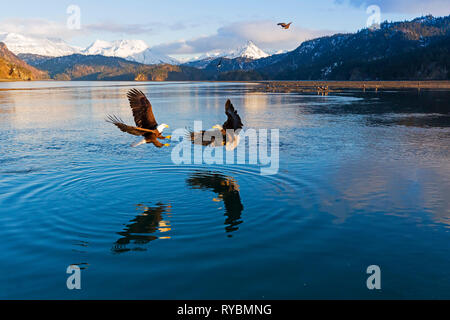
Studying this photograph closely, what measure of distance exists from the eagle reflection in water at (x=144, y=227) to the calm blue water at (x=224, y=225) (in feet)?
0.23

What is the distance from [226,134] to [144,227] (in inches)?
208

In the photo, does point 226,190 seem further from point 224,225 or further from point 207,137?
point 224,225

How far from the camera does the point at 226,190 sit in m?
18.4

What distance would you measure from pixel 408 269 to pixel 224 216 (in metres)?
6.96

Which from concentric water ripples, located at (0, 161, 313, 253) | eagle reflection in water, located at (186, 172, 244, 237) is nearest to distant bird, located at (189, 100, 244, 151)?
eagle reflection in water, located at (186, 172, 244, 237)

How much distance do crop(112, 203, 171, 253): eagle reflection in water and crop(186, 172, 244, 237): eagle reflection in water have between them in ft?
8.13

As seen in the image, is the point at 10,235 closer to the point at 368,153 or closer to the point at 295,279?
the point at 295,279

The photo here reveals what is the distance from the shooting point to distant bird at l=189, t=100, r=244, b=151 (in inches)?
619

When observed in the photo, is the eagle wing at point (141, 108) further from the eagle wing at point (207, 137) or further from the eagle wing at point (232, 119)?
the eagle wing at point (232, 119)

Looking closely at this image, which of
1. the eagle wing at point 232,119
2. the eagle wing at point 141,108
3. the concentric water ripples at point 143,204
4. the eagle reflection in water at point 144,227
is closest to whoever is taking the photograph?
the eagle reflection in water at point 144,227

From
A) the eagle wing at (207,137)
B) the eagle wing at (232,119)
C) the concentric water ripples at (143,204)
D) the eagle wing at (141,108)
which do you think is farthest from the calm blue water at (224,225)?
the eagle wing at (141,108)

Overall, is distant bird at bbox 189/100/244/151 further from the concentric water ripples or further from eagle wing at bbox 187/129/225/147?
the concentric water ripples

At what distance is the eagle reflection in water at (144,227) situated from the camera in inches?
500
